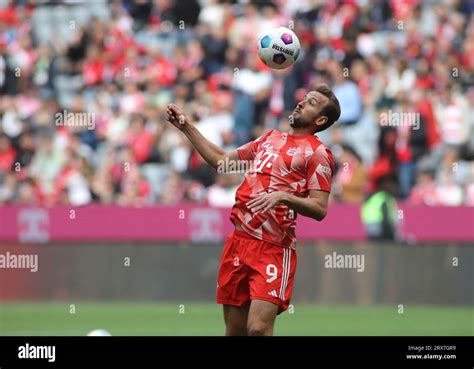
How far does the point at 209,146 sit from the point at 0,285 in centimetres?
739

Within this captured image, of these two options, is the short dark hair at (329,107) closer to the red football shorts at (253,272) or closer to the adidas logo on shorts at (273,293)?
the red football shorts at (253,272)

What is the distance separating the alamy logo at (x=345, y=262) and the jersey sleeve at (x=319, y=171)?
23.2ft

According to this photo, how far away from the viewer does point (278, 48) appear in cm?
1007

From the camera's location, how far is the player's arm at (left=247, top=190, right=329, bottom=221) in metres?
8.96
